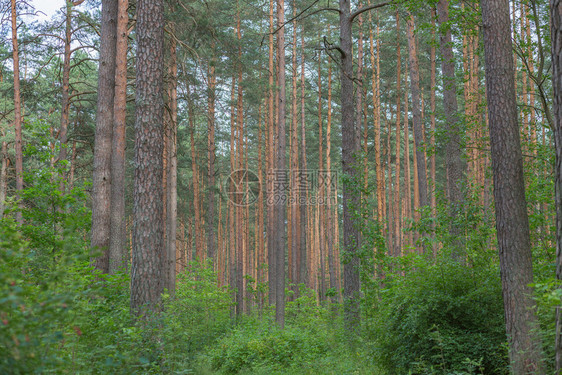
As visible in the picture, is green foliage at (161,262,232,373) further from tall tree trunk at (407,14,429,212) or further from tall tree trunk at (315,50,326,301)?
tall tree trunk at (407,14,429,212)

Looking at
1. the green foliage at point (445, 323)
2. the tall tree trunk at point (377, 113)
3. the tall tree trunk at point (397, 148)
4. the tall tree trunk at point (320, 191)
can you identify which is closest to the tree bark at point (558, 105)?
the green foliage at point (445, 323)

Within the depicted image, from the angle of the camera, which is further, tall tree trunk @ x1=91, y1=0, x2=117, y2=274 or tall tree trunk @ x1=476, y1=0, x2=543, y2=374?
tall tree trunk @ x1=91, y1=0, x2=117, y2=274

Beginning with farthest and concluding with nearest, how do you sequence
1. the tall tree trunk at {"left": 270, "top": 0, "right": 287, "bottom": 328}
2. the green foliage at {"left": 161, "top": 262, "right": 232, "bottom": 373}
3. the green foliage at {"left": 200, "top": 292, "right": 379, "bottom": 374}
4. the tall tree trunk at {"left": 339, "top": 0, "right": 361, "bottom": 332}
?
the tall tree trunk at {"left": 270, "top": 0, "right": 287, "bottom": 328} → the green foliage at {"left": 161, "top": 262, "right": 232, "bottom": 373} → the tall tree trunk at {"left": 339, "top": 0, "right": 361, "bottom": 332} → the green foliage at {"left": 200, "top": 292, "right": 379, "bottom": 374}

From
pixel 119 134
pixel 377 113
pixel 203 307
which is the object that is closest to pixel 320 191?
pixel 377 113

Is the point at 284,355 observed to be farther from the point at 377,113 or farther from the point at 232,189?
the point at 232,189

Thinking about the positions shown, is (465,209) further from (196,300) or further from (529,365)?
(196,300)

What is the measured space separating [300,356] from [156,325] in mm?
6142

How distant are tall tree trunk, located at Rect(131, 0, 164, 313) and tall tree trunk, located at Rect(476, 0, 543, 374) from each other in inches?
187

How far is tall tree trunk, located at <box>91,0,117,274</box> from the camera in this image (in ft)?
30.1

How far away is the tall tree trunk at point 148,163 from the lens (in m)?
6.14

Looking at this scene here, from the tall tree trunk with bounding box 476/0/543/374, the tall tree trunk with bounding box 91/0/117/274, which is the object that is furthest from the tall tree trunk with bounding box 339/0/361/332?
the tall tree trunk with bounding box 91/0/117/274

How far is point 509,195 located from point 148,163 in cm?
512

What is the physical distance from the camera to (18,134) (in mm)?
14156

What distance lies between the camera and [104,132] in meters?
9.51
